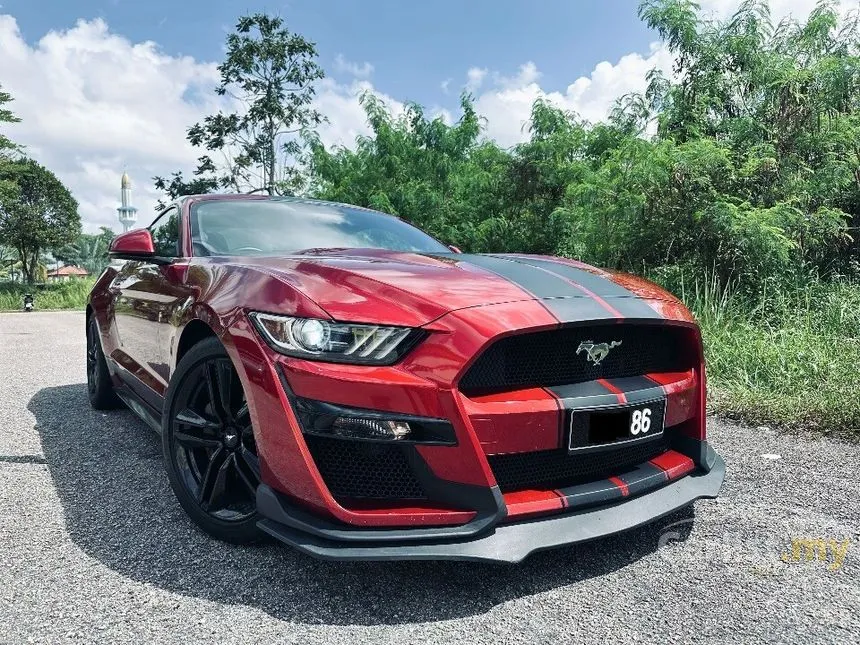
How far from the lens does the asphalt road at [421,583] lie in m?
1.69

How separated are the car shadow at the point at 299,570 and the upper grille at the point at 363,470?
0.33 metres

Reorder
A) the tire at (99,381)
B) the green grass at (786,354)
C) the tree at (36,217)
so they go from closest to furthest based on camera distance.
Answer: the green grass at (786,354) < the tire at (99,381) < the tree at (36,217)

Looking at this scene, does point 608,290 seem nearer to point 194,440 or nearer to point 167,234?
point 194,440

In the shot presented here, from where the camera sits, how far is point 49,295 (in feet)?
96.6

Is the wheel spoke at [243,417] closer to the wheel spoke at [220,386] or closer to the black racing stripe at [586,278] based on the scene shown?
the wheel spoke at [220,386]

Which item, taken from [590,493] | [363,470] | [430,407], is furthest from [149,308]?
[590,493]

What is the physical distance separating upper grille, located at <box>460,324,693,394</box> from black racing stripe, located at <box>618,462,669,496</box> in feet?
1.05

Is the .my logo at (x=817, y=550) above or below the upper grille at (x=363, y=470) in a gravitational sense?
below

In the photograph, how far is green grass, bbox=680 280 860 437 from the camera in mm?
3902

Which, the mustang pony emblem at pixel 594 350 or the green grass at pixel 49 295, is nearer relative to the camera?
the mustang pony emblem at pixel 594 350

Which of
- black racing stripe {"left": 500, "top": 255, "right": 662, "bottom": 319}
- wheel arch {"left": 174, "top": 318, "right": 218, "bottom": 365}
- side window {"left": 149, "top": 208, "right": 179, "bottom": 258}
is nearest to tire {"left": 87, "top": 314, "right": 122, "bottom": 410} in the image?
side window {"left": 149, "top": 208, "right": 179, "bottom": 258}

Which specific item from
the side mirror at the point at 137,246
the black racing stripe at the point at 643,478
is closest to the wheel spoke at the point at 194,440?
the side mirror at the point at 137,246

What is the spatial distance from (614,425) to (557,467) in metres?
0.22

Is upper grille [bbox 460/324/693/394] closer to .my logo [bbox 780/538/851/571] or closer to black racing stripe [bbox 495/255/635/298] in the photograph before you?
black racing stripe [bbox 495/255/635/298]
